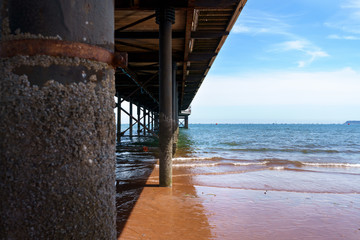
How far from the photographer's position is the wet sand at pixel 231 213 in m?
4.19

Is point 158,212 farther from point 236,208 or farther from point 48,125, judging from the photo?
point 48,125

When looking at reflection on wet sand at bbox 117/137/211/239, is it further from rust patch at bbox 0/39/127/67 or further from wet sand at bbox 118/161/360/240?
rust patch at bbox 0/39/127/67

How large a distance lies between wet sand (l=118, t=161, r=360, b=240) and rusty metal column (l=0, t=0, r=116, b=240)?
10.3ft

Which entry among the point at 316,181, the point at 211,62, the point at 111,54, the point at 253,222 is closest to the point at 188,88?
the point at 211,62

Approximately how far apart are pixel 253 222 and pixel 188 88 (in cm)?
1827

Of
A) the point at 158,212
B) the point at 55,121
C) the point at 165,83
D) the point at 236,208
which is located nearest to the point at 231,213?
the point at 236,208

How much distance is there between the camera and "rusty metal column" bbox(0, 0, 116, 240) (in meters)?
0.97

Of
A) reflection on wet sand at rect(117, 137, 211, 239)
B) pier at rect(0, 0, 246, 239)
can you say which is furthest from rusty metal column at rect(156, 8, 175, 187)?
pier at rect(0, 0, 246, 239)

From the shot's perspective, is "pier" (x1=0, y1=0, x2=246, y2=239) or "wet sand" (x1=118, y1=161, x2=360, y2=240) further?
"wet sand" (x1=118, y1=161, x2=360, y2=240)

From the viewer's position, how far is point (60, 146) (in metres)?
0.99

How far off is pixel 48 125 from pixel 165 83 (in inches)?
211

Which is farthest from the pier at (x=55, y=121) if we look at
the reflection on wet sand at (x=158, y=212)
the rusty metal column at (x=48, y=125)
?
the reflection on wet sand at (x=158, y=212)

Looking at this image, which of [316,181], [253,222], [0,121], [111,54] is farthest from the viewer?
[316,181]

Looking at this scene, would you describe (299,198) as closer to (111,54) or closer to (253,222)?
(253,222)
